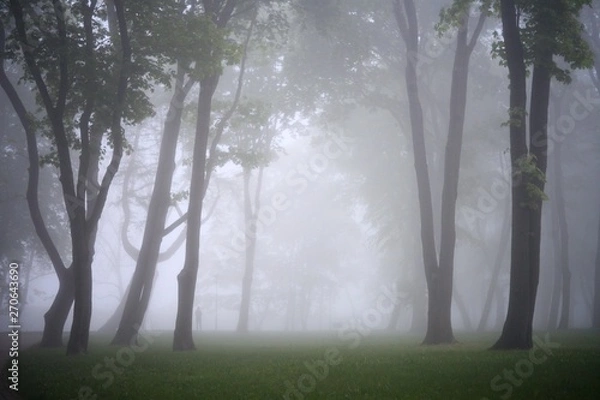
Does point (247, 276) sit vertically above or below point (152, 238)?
below

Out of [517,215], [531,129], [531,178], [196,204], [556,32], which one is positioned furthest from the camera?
[196,204]

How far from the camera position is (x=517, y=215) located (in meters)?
14.2

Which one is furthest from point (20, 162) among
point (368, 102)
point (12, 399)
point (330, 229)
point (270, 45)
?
point (330, 229)

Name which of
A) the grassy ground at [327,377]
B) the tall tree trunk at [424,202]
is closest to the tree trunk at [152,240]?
the grassy ground at [327,377]

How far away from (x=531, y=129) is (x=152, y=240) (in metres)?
15.7

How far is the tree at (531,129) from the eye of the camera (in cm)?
1365

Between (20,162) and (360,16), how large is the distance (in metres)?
28.1

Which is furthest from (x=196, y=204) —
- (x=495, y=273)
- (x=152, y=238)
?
(x=495, y=273)

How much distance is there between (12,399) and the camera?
9.98 metres

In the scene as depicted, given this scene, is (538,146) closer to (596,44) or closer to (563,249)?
(563,249)

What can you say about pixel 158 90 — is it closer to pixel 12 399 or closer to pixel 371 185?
pixel 371 185

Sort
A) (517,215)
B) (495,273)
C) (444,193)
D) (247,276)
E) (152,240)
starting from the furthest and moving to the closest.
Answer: (247,276), (495,273), (152,240), (444,193), (517,215)

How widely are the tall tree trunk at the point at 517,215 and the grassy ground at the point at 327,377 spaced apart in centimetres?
88

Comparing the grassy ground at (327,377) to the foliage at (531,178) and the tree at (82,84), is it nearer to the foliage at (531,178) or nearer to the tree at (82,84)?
the tree at (82,84)
